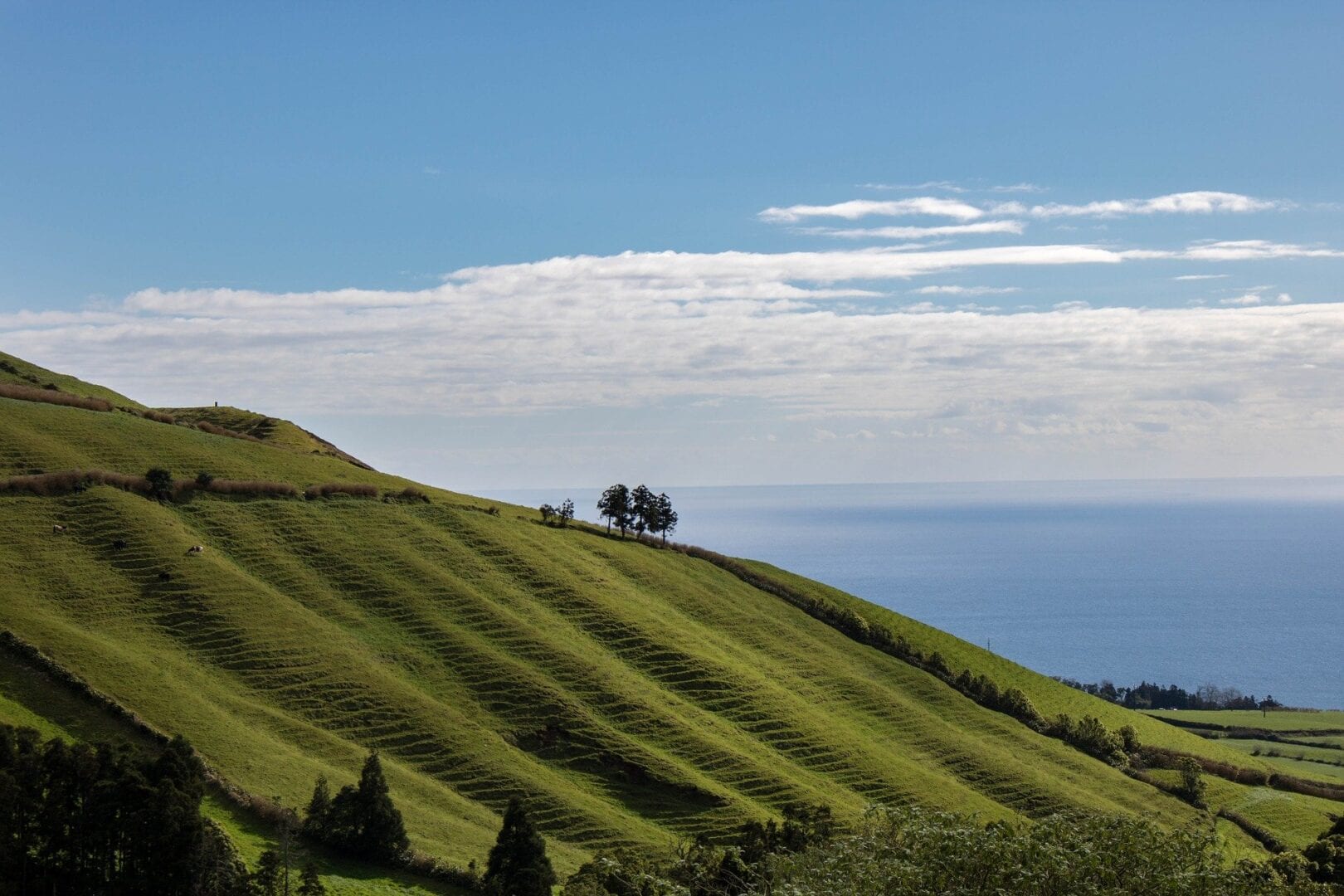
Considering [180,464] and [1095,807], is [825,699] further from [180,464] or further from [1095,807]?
[180,464]

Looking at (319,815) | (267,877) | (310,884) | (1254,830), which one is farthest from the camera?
(1254,830)

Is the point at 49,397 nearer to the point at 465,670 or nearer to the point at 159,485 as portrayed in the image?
the point at 159,485

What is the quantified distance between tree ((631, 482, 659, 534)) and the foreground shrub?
97.2 metres

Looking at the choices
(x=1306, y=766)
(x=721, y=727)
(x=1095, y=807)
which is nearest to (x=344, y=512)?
(x=721, y=727)

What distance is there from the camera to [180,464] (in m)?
99.6

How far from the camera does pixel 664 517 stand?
12756 centimetres

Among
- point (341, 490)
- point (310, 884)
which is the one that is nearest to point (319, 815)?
point (310, 884)

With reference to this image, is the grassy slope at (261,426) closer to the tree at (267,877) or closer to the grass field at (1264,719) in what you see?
the tree at (267,877)

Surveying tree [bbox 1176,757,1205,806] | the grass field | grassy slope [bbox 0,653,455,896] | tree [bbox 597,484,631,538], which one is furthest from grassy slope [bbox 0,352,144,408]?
the grass field

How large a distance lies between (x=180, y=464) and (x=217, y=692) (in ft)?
123

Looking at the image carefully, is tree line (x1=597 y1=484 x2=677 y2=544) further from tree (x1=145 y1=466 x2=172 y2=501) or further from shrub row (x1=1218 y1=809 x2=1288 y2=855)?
shrub row (x1=1218 y1=809 x2=1288 y2=855)

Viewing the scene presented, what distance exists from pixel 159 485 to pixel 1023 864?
3275 inches

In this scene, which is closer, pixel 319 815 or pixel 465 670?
pixel 319 815

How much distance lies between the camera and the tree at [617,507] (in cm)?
12406
